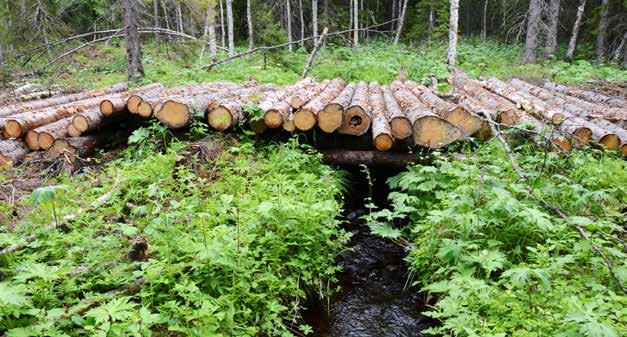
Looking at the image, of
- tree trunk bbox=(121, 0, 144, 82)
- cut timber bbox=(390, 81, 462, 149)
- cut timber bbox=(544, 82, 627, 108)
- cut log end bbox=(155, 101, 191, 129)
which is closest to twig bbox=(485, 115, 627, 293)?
cut timber bbox=(390, 81, 462, 149)

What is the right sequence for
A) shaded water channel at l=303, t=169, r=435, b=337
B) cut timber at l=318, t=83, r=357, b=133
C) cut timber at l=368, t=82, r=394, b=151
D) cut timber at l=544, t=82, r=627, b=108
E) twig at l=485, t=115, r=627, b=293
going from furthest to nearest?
1. cut timber at l=544, t=82, r=627, b=108
2. cut timber at l=318, t=83, r=357, b=133
3. cut timber at l=368, t=82, r=394, b=151
4. shaded water channel at l=303, t=169, r=435, b=337
5. twig at l=485, t=115, r=627, b=293

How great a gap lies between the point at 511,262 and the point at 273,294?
7.44 ft

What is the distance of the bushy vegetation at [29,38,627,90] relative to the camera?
13.6m

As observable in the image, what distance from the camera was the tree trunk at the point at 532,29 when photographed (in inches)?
663

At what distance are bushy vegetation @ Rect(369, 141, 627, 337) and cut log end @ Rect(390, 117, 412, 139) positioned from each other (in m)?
0.62

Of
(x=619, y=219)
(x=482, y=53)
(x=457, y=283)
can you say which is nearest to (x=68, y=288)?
(x=457, y=283)

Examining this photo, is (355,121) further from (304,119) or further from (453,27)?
(453,27)

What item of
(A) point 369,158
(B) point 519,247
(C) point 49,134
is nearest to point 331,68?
(A) point 369,158

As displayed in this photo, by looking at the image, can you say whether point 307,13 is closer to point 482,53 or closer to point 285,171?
point 482,53

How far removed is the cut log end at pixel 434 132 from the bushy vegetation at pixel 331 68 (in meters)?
5.57

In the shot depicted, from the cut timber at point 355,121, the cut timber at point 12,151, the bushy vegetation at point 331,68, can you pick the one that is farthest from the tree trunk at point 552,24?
the cut timber at point 12,151

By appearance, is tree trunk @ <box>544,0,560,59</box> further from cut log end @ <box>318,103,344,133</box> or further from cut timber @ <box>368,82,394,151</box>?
cut log end @ <box>318,103,344,133</box>

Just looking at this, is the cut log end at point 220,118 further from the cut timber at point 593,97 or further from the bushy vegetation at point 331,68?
the cut timber at point 593,97

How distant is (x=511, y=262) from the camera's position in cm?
383
